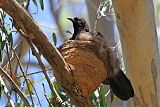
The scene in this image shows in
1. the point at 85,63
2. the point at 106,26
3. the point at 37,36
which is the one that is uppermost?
the point at 37,36

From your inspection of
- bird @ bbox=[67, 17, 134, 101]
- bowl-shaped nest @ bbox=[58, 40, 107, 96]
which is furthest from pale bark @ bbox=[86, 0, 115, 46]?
bowl-shaped nest @ bbox=[58, 40, 107, 96]

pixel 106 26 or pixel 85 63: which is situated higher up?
pixel 85 63

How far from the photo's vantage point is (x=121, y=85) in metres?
2.11

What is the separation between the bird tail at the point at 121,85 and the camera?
2.03m

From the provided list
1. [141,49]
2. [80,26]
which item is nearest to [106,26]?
[80,26]

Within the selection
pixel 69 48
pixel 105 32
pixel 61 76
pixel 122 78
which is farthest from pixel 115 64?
pixel 105 32

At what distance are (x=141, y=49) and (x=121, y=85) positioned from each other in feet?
0.82

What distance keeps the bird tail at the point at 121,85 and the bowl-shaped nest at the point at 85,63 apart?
0.10 meters

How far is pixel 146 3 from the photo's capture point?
1936 mm

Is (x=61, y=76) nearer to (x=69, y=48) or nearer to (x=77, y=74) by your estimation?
(x=77, y=74)

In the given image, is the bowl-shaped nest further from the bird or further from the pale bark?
the pale bark

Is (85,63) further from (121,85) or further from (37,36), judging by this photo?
(37,36)

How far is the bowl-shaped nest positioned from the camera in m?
1.92

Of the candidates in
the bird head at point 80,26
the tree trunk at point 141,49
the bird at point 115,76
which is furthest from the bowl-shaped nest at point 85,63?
the bird head at point 80,26
